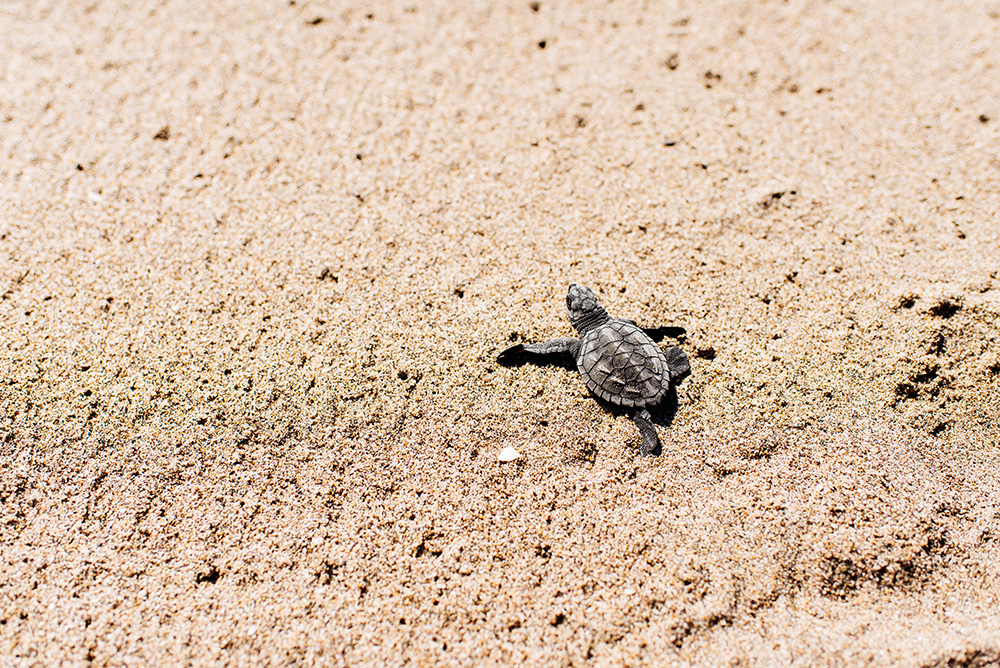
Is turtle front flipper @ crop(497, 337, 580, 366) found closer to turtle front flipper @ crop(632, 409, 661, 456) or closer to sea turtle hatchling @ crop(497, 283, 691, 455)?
sea turtle hatchling @ crop(497, 283, 691, 455)

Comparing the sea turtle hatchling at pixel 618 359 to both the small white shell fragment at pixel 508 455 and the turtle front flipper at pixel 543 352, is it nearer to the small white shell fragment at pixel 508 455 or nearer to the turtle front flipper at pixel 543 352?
the turtle front flipper at pixel 543 352

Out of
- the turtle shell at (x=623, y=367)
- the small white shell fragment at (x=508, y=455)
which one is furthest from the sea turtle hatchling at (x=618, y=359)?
the small white shell fragment at (x=508, y=455)

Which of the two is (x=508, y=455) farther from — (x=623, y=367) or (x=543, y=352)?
(x=623, y=367)

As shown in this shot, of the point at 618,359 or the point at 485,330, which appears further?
the point at 485,330

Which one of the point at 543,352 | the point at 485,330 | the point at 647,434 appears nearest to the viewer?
the point at 647,434

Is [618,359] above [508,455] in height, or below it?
above

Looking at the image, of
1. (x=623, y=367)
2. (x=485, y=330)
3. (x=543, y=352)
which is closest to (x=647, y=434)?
(x=623, y=367)

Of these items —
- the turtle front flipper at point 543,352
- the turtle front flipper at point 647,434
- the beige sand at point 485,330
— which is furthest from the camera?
the turtle front flipper at point 543,352

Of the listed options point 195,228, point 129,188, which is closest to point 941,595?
point 195,228
